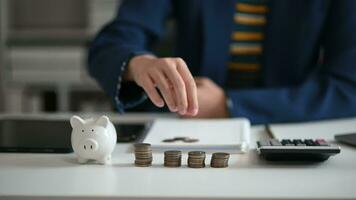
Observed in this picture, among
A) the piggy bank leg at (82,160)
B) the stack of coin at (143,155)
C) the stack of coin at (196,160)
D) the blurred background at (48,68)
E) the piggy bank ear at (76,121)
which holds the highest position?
the piggy bank ear at (76,121)

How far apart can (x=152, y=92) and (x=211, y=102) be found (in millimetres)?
220

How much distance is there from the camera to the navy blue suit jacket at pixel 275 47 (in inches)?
35.8

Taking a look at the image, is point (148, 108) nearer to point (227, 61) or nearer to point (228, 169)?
point (227, 61)

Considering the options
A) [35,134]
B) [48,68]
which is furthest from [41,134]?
[48,68]

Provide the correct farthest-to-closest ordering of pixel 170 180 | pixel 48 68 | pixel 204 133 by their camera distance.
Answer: pixel 48 68, pixel 204 133, pixel 170 180

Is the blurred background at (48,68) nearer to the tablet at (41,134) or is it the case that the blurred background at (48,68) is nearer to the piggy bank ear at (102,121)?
the tablet at (41,134)

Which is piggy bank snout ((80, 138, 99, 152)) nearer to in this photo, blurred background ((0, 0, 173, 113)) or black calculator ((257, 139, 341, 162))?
black calculator ((257, 139, 341, 162))

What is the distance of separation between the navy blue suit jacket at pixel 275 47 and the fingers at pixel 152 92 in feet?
0.61

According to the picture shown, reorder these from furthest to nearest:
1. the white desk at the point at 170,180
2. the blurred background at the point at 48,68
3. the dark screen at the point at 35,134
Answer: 1. the blurred background at the point at 48,68
2. the dark screen at the point at 35,134
3. the white desk at the point at 170,180

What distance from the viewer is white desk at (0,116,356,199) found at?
477 mm

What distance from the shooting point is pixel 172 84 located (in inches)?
25.1

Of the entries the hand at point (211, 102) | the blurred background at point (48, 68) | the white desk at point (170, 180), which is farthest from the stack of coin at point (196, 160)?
the blurred background at point (48, 68)

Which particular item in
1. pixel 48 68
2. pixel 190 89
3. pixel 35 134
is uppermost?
pixel 190 89

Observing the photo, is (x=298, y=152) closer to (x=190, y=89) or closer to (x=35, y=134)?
(x=190, y=89)
